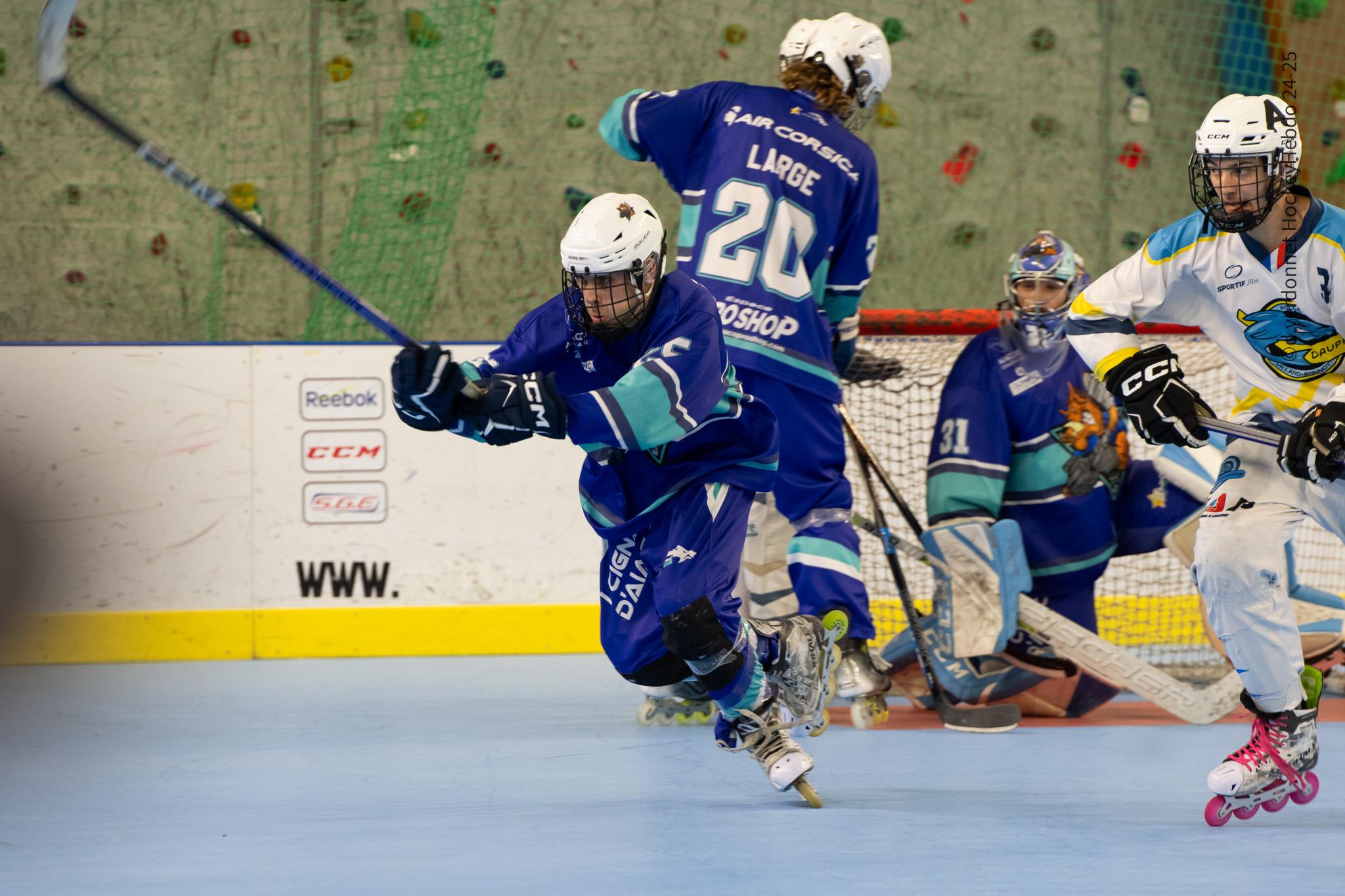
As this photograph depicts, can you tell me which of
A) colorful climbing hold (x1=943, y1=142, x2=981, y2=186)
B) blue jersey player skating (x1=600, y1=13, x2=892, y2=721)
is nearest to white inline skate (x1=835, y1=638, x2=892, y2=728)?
blue jersey player skating (x1=600, y1=13, x2=892, y2=721)

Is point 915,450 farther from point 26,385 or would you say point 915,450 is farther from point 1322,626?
point 26,385

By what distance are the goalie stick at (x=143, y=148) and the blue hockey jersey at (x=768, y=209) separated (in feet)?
4.36

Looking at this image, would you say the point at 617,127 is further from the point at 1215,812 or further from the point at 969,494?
the point at 1215,812

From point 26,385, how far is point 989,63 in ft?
14.8

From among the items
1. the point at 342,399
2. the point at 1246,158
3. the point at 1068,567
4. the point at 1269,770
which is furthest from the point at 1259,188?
the point at 342,399

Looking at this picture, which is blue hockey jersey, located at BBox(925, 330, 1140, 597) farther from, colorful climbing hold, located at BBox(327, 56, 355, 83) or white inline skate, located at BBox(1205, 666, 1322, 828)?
colorful climbing hold, located at BBox(327, 56, 355, 83)

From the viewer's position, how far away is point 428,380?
2.29 m

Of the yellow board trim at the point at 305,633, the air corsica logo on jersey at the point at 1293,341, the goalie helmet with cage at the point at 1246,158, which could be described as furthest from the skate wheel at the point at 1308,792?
the yellow board trim at the point at 305,633

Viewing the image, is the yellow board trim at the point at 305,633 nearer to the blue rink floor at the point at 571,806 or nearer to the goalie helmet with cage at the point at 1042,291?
the blue rink floor at the point at 571,806

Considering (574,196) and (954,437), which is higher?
(574,196)

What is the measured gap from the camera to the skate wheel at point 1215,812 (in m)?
2.59

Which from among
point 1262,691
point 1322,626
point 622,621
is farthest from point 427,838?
point 1322,626

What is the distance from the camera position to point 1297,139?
2.61 m

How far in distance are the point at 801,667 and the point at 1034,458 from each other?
1.30 m
